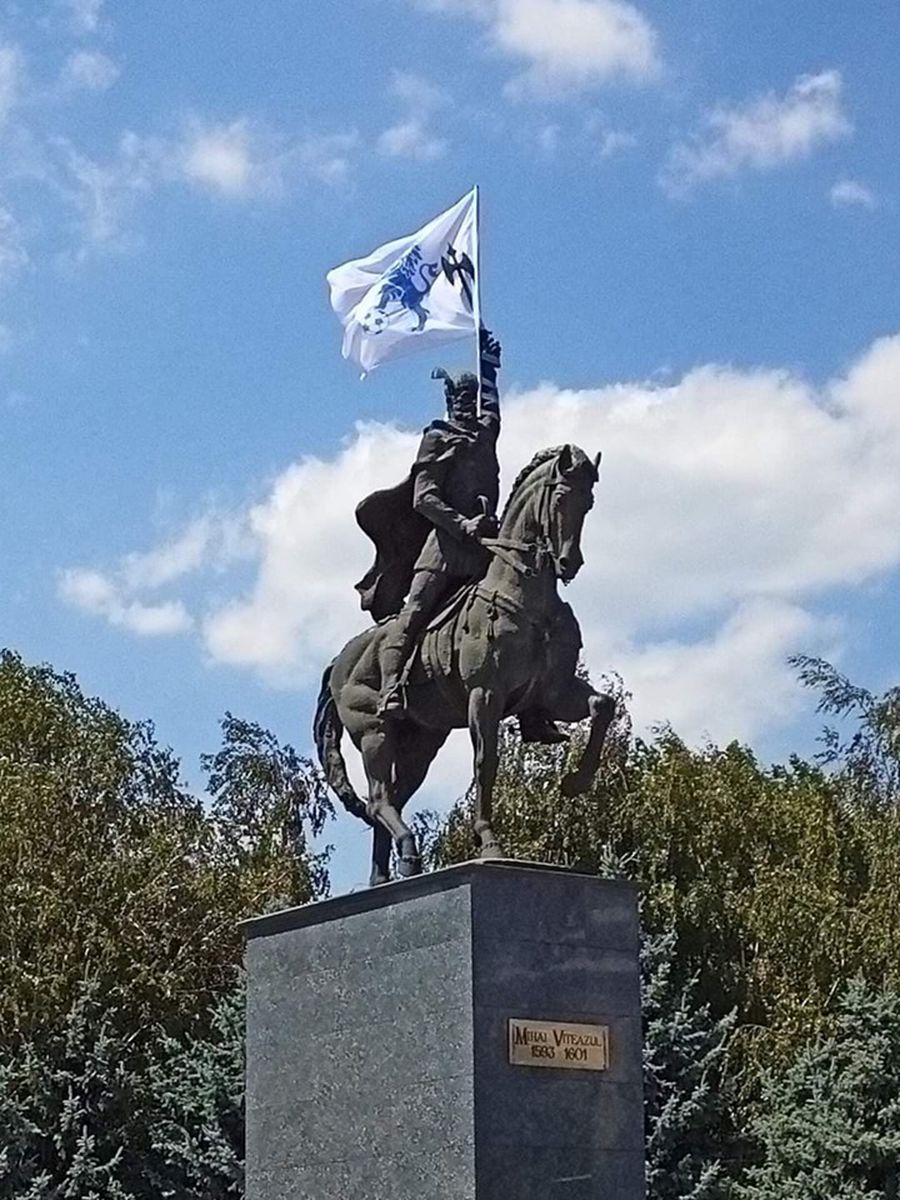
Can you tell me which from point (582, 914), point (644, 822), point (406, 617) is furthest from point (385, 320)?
point (644, 822)

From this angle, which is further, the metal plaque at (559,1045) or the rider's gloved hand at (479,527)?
the rider's gloved hand at (479,527)

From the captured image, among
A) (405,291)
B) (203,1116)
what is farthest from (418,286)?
(203,1116)

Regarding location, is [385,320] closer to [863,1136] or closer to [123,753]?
[863,1136]

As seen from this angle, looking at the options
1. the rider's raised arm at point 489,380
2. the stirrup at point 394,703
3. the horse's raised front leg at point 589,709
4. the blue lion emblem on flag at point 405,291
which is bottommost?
the horse's raised front leg at point 589,709

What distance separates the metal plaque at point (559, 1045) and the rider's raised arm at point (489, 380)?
13.1ft

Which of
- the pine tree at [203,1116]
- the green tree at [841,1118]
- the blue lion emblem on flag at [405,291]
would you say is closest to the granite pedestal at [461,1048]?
the blue lion emblem on flag at [405,291]

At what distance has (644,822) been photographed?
29078 millimetres

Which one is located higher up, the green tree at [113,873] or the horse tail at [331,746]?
the green tree at [113,873]

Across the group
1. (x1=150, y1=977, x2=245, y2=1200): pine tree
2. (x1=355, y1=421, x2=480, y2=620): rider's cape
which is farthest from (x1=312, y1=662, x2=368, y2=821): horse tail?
(x1=150, y1=977, x2=245, y2=1200): pine tree

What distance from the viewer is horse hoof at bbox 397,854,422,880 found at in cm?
1377

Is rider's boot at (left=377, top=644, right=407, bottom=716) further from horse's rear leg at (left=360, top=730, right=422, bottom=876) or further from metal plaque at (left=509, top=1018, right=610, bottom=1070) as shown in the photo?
metal plaque at (left=509, top=1018, right=610, bottom=1070)

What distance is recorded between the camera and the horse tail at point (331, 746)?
48.6 feet

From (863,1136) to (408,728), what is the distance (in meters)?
11.2

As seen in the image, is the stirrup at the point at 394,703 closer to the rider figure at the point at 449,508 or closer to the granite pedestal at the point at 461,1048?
the rider figure at the point at 449,508
